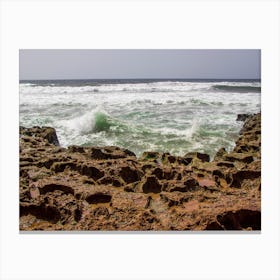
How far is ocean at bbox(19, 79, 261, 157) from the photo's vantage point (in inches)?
175

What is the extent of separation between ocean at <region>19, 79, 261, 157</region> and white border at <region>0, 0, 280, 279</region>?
370 mm

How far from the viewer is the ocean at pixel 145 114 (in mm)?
4453

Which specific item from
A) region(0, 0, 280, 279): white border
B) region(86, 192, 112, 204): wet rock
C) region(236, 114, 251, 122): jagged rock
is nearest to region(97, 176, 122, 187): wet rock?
region(86, 192, 112, 204): wet rock

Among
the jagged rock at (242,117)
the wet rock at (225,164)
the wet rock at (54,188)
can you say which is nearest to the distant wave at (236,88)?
the jagged rock at (242,117)

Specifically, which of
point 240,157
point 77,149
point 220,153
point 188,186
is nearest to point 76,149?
point 77,149

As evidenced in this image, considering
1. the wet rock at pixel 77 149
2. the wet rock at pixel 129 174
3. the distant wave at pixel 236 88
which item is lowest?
the wet rock at pixel 129 174

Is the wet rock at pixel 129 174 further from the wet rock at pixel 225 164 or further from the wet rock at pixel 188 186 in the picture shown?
the wet rock at pixel 225 164

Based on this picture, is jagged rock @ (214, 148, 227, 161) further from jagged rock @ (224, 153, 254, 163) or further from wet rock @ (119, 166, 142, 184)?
wet rock @ (119, 166, 142, 184)

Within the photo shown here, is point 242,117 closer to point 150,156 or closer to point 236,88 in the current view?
point 236,88
